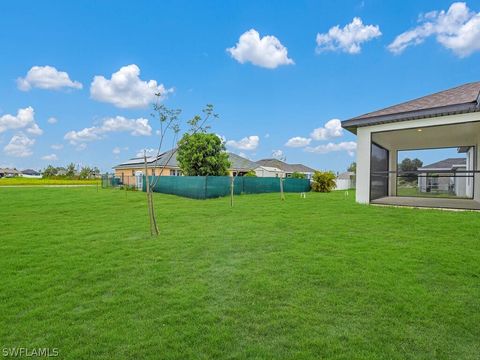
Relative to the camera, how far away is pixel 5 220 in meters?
7.95

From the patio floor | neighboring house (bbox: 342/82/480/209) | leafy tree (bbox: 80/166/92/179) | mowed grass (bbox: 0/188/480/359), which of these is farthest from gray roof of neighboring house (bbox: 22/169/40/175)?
the patio floor

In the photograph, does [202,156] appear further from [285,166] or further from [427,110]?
[285,166]

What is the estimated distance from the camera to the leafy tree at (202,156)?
19812mm

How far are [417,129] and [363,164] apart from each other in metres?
1.97

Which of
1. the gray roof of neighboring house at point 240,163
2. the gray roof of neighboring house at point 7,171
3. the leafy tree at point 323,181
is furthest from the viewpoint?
the gray roof of neighboring house at point 7,171

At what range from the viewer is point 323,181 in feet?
71.5

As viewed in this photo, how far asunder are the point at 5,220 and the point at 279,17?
12.6 meters

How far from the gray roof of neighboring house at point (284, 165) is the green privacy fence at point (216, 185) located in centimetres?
1805

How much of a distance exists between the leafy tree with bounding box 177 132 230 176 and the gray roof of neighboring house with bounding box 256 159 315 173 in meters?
19.1

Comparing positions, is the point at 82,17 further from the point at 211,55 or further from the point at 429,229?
the point at 429,229

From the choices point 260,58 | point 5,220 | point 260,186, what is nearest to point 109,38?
point 260,58

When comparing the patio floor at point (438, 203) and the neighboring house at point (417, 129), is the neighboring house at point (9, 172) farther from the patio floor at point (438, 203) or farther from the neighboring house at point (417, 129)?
the patio floor at point (438, 203)

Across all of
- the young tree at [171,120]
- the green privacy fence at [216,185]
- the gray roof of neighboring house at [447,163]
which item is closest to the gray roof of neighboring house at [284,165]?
the gray roof of neighboring house at [447,163]

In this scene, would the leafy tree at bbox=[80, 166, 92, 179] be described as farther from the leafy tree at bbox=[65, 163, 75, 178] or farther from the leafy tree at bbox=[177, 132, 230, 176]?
the leafy tree at bbox=[177, 132, 230, 176]
